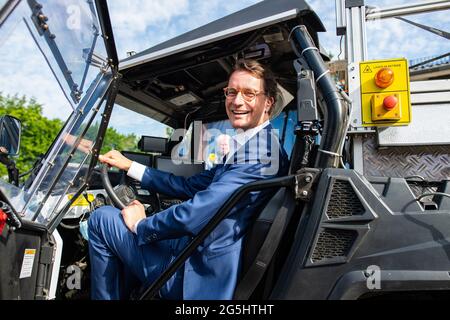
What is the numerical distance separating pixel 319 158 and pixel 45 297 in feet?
4.86

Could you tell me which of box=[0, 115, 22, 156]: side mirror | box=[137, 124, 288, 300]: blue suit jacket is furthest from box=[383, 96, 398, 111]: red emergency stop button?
box=[0, 115, 22, 156]: side mirror

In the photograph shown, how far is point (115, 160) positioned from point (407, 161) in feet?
5.79

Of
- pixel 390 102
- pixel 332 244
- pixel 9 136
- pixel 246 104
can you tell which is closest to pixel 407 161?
pixel 390 102

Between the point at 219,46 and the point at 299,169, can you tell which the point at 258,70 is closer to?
the point at 219,46

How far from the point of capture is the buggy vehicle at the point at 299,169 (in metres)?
1.45

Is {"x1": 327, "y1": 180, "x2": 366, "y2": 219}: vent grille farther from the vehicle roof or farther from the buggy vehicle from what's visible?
the vehicle roof

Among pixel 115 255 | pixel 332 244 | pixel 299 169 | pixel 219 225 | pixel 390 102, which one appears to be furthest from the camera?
pixel 115 255

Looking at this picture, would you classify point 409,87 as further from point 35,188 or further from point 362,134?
point 35,188

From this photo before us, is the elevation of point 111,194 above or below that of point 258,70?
below

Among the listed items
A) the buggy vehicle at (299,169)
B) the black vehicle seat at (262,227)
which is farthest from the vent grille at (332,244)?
the black vehicle seat at (262,227)

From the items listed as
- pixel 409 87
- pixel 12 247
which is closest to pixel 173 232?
pixel 12 247

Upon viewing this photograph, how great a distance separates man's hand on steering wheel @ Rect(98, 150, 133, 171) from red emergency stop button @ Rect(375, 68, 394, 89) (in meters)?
1.61

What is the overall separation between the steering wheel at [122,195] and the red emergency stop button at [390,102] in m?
1.56

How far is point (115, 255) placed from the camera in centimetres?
210
